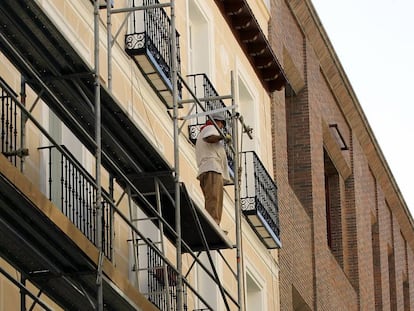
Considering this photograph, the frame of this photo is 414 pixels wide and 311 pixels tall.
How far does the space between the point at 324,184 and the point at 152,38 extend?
51.8 ft

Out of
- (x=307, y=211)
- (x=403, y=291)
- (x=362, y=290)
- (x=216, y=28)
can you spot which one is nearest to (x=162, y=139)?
(x=216, y=28)

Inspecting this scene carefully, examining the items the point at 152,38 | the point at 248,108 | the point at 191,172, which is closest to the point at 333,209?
the point at 248,108

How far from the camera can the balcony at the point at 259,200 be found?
3328 cm

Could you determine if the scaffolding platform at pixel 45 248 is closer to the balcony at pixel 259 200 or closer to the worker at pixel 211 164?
the worker at pixel 211 164

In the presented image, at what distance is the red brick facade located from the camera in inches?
1521

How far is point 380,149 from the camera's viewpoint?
→ 50.4m

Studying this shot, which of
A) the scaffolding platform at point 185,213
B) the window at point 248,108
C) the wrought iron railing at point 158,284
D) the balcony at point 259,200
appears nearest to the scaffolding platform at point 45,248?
the scaffolding platform at point 185,213

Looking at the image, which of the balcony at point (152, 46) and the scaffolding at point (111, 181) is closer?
the scaffolding at point (111, 181)

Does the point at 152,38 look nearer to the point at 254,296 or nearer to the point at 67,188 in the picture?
the point at 67,188

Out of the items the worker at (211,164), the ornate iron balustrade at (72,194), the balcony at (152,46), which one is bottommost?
the ornate iron balustrade at (72,194)

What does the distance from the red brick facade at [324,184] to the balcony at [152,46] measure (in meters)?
9.13

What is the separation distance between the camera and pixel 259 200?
33844 millimetres

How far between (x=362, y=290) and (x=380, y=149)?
606cm

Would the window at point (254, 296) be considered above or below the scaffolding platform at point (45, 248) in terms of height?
above
